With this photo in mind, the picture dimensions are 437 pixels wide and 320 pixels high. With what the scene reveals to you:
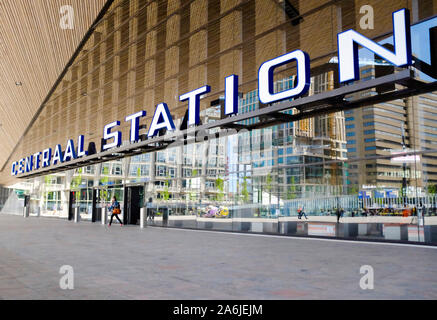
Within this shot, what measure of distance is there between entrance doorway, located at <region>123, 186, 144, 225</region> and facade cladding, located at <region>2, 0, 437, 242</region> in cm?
7

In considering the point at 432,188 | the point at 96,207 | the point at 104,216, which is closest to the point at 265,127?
the point at 432,188

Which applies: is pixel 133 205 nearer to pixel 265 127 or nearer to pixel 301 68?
pixel 265 127

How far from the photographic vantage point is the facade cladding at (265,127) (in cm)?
1172

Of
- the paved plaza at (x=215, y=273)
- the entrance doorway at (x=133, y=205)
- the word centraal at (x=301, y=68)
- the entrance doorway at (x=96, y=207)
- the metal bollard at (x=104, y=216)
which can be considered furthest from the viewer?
the entrance doorway at (x=96, y=207)

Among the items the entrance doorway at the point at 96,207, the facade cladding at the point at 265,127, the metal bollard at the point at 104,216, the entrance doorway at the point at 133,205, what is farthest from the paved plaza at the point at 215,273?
the entrance doorway at the point at 96,207

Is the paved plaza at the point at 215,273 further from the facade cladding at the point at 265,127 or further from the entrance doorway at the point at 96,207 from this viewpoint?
the entrance doorway at the point at 96,207

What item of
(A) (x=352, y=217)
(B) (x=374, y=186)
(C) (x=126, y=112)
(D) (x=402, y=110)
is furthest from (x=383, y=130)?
(C) (x=126, y=112)

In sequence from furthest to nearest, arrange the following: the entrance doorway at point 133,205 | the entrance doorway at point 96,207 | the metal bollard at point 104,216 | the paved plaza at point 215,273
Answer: the entrance doorway at point 96,207 → the metal bollard at point 104,216 → the entrance doorway at point 133,205 → the paved plaza at point 215,273

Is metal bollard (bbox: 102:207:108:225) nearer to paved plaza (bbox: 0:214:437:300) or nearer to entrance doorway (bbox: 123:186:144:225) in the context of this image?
entrance doorway (bbox: 123:186:144:225)

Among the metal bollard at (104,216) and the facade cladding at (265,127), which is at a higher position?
the facade cladding at (265,127)

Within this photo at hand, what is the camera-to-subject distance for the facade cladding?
11719 mm

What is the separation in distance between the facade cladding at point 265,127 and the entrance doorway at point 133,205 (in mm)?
68

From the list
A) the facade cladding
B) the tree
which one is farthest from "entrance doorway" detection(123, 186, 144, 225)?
the tree
